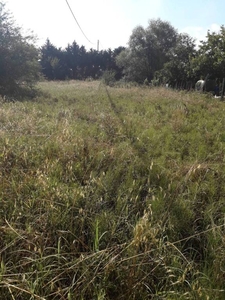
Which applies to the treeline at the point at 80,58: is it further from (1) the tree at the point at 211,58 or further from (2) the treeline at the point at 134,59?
(1) the tree at the point at 211,58

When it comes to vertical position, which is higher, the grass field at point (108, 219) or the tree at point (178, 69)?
the tree at point (178, 69)

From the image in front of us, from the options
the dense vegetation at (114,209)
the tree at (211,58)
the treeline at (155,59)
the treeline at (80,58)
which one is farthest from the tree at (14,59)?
the treeline at (80,58)

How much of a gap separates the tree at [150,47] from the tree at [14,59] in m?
20.4

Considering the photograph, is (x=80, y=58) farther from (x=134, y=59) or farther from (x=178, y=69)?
(x=178, y=69)

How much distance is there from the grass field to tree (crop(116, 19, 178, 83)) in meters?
29.1

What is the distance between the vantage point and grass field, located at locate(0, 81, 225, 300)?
4.36 ft

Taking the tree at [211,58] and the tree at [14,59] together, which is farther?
the tree at [211,58]

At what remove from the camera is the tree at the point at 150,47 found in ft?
102

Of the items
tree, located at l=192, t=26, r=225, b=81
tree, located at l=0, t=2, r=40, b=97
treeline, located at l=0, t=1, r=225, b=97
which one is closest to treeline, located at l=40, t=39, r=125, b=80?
treeline, located at l=0, t=1, r=225, b=97

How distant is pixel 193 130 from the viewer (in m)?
4.92

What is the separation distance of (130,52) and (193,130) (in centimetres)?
2942

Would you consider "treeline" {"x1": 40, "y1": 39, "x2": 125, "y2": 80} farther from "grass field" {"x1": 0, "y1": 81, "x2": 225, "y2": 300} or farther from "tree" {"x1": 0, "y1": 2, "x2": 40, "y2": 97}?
"grass field" {"x1": 0, "y1": 81, "x2": 225, "y2": 300}

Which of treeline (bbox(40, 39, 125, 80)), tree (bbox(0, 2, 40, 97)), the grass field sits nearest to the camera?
the grass field

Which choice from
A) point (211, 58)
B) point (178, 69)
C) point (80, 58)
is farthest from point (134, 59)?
point (80, 58)
